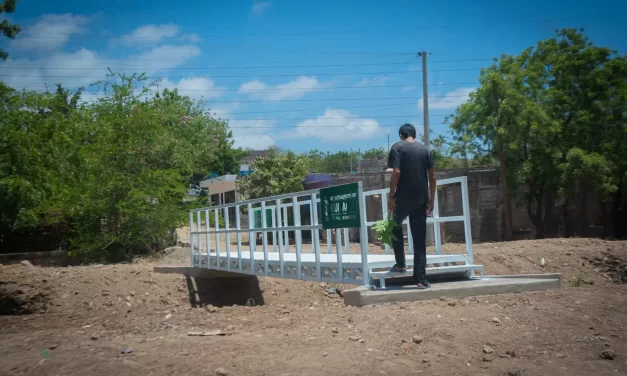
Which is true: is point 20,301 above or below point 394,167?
below

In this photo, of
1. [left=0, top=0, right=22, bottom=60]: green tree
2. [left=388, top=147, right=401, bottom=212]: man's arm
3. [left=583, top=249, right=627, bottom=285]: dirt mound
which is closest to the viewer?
[left=388, top=147, right=401, bottom=212]: man's arm

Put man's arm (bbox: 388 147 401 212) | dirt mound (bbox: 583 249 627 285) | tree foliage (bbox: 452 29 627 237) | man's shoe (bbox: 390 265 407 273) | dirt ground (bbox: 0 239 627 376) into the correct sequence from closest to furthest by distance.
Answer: dirt ground (bbox: 0 239 627 376) → man's arm (bbox: 388 147 401 212) → man's shoe (bbox: 390 265 407 273) → dirt mound (bbox: 583 249 627 285) → tree foliage (bbox: 452 29 627 237)

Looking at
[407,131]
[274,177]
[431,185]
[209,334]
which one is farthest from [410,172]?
[274,177]

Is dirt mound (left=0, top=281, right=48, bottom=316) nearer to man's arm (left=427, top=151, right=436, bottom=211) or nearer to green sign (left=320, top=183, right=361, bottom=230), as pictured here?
green sign (left=320, top=183, right=361, bottom=230)

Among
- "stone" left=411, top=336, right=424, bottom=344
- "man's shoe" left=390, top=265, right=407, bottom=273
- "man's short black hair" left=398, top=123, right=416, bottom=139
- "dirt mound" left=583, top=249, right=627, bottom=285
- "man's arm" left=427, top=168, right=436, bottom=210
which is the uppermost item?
"man's short black hair" left=398, top=123, right=416, bottom=139

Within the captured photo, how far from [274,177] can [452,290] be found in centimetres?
2369

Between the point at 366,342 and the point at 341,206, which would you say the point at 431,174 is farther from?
the point at 366,342

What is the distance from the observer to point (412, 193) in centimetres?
713

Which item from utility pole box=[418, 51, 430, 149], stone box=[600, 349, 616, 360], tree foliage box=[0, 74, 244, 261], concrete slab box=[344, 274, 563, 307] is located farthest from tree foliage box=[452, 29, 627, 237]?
stone box=[600, 349, 616, 360]

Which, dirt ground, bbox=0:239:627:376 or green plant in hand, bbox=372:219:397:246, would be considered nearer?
dirt ground, bbox=0:239:627:376

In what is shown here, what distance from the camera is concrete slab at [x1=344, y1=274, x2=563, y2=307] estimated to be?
692 cm

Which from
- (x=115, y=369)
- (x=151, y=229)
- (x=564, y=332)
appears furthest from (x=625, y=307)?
(x=151, y=229)

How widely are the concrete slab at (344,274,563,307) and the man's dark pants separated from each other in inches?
10.1

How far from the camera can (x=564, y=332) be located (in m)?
5.88
